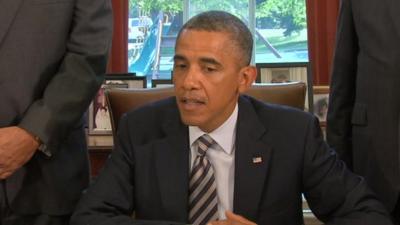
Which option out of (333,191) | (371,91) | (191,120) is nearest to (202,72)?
(191,120)

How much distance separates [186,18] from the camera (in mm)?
6926

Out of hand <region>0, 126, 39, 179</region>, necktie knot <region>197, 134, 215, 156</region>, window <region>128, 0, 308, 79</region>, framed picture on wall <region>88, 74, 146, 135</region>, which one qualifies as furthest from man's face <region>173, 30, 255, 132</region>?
window <region>128, 0, 308, 79</region>

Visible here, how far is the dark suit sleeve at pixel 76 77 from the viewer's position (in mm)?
1470

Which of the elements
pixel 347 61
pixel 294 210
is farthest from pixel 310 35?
pixel 294 210

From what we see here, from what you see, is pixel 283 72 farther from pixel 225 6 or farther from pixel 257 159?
pixel 225 6

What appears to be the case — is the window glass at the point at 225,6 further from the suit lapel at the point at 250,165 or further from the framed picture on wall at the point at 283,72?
the suit lapel at the point at 250,165

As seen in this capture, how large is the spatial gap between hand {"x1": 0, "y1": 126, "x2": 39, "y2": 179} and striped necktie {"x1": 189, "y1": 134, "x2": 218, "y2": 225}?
0.48 meters

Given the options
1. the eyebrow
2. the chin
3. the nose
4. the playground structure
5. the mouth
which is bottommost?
the chin

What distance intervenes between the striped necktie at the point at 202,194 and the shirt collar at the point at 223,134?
7cm

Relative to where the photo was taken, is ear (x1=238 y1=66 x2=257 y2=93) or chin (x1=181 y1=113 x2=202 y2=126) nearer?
chin (x1=181 y1=113 x2=202 y2=126)

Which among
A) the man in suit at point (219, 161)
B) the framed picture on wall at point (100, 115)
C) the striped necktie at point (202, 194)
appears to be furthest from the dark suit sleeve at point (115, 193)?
the framed picture on wall at point (100, 115)

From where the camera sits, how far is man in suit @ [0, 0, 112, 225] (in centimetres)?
147

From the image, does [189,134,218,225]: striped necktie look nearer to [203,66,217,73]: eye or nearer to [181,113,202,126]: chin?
[181,113,202,126]: chin

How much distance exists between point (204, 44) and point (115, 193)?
50 centimetres
